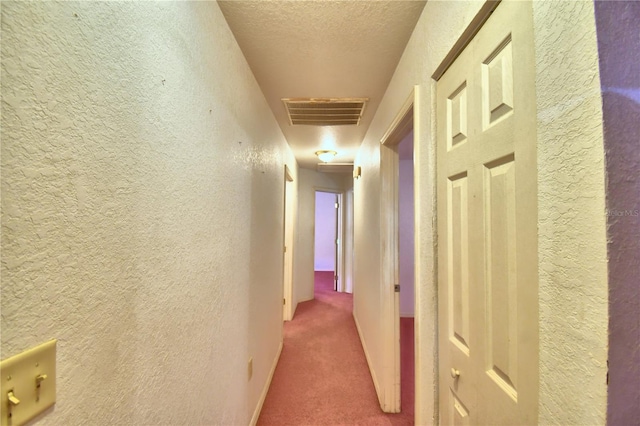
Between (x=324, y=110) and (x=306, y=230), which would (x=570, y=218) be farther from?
(x=306, y=230)

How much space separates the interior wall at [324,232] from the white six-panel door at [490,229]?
6399 millimetres

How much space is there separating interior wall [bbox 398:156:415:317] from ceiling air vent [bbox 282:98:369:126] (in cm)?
180

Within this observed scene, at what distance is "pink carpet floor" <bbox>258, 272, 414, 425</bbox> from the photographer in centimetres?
175

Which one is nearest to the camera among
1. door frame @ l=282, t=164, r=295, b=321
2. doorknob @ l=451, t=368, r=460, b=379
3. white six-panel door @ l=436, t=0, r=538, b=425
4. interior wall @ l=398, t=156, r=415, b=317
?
white six-panel door @ l=436, t=0, r=538, b=425

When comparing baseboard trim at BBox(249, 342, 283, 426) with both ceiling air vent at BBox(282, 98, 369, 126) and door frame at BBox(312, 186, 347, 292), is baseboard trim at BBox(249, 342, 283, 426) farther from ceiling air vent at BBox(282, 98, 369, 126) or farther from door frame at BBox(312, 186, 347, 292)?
door frame at BBox(312, 186, 347, 292)

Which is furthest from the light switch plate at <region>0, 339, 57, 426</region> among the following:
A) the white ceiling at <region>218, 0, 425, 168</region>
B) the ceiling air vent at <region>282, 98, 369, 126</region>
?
the ceiling air vent at <region>282, 98, 369, 126</region>

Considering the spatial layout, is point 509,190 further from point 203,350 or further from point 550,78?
point 203,350

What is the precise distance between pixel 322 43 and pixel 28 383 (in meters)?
1.58

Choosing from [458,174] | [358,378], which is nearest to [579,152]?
[458,174]

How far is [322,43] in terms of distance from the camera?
4.29 feet

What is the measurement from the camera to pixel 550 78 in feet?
1.56

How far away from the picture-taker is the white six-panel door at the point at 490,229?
0.56 meters

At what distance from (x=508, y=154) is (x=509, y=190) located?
9 cm

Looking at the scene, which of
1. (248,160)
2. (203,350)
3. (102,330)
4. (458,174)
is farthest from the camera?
(248,160)
